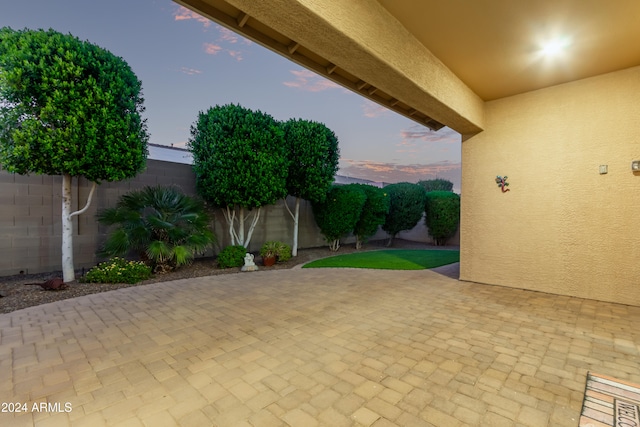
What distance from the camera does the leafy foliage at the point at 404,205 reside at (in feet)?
43.1

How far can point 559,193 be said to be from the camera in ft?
16.7

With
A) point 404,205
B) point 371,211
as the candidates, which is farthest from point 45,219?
point 404,205

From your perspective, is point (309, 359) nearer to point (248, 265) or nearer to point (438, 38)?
point (438, 38)

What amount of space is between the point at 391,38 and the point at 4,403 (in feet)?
16.2

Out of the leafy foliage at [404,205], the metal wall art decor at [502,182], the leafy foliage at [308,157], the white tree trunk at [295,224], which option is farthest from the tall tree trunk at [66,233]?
the leafy foliage at [404,205]

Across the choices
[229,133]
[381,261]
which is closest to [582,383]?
[381,261]

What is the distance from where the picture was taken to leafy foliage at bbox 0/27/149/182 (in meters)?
4.64

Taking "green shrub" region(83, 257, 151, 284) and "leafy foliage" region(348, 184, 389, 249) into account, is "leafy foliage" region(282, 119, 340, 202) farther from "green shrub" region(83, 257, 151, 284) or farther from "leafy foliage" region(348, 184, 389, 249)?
"green shrub" region(83, 257, 151, 284)

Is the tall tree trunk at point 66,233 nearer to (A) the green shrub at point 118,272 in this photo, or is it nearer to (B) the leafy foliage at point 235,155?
(A) the green shrub at point 118,272

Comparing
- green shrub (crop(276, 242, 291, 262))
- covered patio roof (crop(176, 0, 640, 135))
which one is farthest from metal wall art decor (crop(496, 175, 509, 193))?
green shrub (crop(276, 242, 291, 262))

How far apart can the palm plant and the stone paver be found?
1.52 metres

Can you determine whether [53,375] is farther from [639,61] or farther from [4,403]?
[639,61]

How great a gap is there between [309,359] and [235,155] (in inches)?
227

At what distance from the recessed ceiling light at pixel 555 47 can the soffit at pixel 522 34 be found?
0.22ft
